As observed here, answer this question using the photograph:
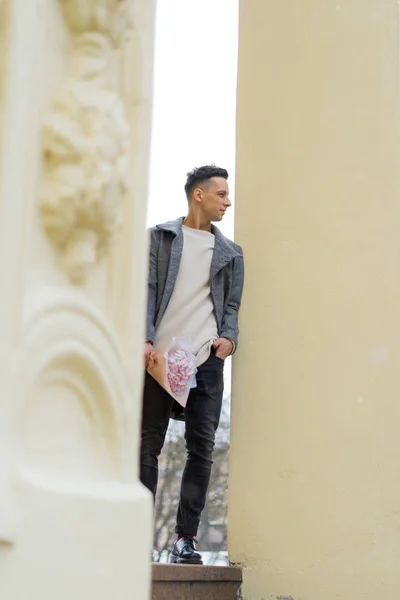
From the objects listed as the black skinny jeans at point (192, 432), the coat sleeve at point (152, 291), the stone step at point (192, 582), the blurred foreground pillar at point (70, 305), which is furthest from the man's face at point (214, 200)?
the blurred foreground pillar at point (70, 305)

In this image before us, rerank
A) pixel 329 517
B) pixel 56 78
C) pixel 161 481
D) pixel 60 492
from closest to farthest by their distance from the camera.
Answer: pixel 60 492
pixel 56 78
pixel 329 517
pixel 161 481

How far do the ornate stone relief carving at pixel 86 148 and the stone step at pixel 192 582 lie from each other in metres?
2.69

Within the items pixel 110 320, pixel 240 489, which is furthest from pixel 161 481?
pixel 110 320

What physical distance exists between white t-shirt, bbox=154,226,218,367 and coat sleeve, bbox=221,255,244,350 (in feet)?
0.17

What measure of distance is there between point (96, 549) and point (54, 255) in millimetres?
395

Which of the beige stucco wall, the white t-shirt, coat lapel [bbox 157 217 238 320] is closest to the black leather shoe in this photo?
the beige stucco wall

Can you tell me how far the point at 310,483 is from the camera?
187 inches

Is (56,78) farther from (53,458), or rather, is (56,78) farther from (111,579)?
(111,579)

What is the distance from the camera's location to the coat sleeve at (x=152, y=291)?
471cm

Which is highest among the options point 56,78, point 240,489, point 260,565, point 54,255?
point 56,78

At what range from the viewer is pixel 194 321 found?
485 cm

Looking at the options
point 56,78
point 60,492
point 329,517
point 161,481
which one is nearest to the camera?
point 60,492

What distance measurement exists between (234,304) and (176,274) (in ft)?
1.00

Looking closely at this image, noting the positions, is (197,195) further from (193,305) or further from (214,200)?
(193,305)
